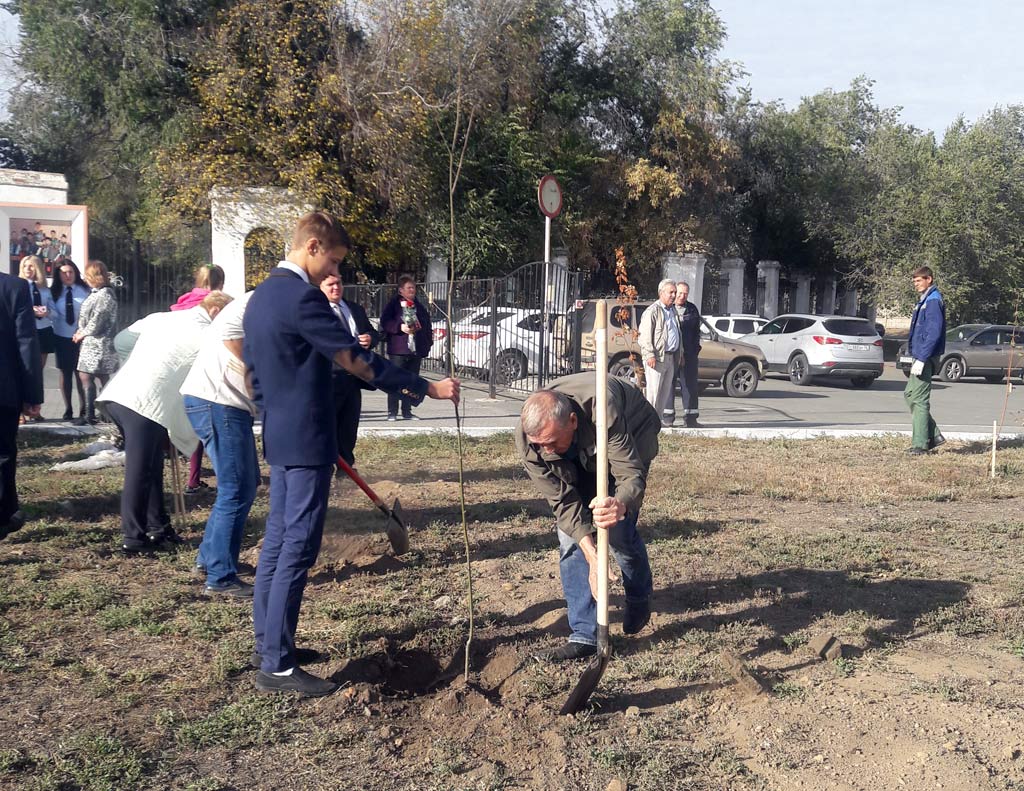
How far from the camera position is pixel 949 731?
3.69 meters

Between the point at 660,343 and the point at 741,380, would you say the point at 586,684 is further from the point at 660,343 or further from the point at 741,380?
the point at 741,380

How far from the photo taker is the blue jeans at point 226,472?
16.2 ft

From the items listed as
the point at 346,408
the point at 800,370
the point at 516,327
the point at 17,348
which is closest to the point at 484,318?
the point at 516,327

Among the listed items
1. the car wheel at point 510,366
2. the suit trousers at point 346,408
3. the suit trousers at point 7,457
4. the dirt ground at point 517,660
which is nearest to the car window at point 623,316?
the car wheel at point 510,366

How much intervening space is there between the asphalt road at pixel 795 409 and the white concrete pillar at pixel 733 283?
1082 centimetres

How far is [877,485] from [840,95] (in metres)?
42.3

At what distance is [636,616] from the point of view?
4.55 meters

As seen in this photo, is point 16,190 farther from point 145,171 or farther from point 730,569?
point 730,569

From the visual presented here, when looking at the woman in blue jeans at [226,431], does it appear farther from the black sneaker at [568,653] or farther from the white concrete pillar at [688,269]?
the white concrete pillar at [688,269]

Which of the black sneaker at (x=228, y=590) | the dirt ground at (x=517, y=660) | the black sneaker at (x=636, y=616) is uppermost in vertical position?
the black sneaker at (x=636, y=616)

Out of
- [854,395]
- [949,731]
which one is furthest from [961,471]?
[854,395]

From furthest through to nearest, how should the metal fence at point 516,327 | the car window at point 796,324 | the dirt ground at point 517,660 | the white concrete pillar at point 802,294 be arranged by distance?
the white concrete pillar at point 802,294 < the car window at point 796,324 < the metal fence at point 516,327 < the dirt ground at point 517,660

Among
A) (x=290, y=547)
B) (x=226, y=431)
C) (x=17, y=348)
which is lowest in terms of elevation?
(x=290, y=547)

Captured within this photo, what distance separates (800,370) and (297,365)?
18209mm
